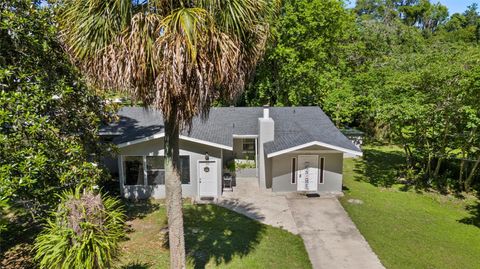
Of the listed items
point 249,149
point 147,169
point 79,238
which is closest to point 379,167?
point 249,149

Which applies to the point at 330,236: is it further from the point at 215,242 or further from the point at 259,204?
the point at 215,242

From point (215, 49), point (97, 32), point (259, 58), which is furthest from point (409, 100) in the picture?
point (97, 32)

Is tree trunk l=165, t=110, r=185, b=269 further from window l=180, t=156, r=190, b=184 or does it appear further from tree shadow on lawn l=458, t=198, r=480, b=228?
tree shadow on lawn l=458, t=198, r=480, b=228

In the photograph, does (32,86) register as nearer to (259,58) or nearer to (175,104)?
(175,104)

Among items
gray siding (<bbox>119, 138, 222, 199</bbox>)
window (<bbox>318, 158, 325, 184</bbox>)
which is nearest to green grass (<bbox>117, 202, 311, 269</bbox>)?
gray siding (<bbox>119, 138, 222, 199</bbox>)

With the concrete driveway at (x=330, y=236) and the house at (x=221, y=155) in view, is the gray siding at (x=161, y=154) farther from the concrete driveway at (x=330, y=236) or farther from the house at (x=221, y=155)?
the concrete driveway at (x=330, y=236)

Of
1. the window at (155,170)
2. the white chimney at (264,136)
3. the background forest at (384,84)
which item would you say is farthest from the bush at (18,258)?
the white chimney at (264,136)
